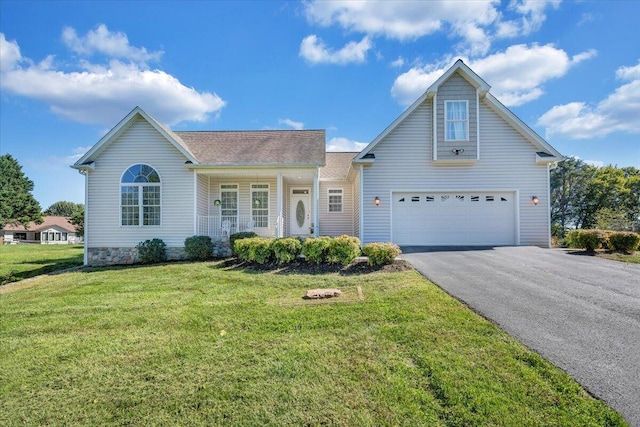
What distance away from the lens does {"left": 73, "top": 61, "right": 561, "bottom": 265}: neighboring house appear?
1277 centimetres

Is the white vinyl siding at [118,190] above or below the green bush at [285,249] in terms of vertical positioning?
above

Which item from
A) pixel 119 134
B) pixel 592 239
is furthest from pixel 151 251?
pixel 592 239

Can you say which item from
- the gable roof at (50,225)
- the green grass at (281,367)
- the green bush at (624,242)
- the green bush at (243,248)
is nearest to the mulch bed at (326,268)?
the green bush at (243,248)

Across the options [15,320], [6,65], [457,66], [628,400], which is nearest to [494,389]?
[628,400]

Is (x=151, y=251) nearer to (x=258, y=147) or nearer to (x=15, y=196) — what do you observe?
(x=258, y=147)

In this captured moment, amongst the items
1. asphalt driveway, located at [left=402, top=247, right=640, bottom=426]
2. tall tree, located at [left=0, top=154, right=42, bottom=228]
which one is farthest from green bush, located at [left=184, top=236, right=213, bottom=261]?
tall tree, located at [left=0, top=154, right=42, bottom=228]

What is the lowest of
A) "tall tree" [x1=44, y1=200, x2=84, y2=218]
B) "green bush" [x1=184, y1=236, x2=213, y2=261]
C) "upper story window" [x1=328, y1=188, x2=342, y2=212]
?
"green bush" [x1=184, y1=236, x2=213, y2=261]

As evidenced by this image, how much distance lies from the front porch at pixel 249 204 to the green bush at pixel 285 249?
4.55 meters

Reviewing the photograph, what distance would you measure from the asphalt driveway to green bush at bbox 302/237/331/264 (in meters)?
2.49

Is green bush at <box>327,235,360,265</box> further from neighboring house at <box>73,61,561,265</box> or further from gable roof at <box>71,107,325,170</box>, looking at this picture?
gable roof at <box>71,107,325,170</box>

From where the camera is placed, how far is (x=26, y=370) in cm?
392

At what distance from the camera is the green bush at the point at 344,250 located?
28.2 feet

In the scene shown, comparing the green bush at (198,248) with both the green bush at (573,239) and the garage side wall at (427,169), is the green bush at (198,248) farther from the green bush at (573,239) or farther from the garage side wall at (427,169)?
the green bush at (573,239)

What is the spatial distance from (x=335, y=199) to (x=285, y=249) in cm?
788
